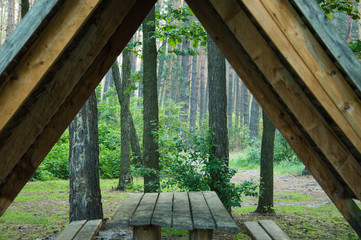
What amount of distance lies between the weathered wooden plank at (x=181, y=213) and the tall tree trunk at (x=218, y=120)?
208cm

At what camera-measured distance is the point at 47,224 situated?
22.4ft

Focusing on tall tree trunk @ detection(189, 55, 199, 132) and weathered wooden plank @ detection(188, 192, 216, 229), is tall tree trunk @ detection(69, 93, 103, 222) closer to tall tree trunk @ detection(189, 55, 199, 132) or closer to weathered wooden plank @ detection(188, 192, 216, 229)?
weathered wooden plank @ detection(188, 192, 216, 229)

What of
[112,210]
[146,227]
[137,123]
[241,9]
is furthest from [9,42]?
[137,123]

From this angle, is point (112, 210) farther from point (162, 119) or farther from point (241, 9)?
point (162, 119)

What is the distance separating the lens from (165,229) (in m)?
6.64

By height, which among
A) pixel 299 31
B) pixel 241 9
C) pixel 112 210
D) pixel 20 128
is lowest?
pixel 112 210

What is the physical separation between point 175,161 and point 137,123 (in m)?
12.6

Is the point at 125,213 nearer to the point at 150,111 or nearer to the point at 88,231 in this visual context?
the point at 88,231

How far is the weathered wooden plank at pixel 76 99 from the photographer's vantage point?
359 centimetres

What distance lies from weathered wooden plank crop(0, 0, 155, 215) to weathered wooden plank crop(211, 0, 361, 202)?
1369 millimetres

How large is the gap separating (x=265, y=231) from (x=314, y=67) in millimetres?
2431

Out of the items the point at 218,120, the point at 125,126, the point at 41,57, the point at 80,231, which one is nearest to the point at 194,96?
the point at 125,126

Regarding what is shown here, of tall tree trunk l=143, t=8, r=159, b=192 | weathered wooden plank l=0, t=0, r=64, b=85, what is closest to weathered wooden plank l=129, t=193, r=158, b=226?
weathered wooden plank l=0, t=0, r=64, b=85

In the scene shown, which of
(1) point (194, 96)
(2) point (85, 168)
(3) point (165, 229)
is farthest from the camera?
(1) point (194, 96)
